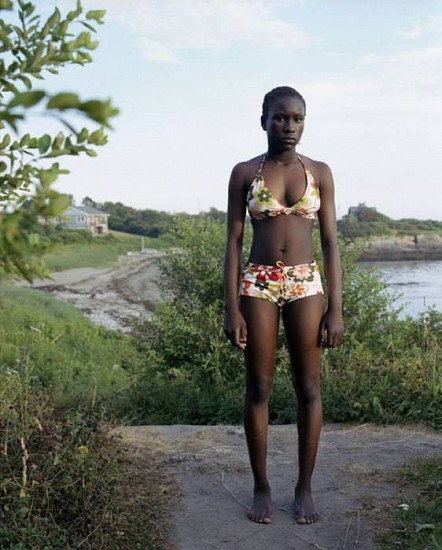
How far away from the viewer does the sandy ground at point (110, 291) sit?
26141 mm

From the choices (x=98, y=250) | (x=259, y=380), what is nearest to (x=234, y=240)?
(x=259, y=380)

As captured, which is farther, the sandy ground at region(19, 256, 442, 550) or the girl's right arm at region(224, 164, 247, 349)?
the girl's right arm at region(224, 164, 247, 349)

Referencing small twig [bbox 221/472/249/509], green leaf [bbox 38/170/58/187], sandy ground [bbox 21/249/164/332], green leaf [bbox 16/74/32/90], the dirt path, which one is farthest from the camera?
sandy ground [bbox 21/249/164/332]

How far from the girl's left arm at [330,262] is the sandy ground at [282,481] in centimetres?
92

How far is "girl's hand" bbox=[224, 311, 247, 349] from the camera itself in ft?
11.6

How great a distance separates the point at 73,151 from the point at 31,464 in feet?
8.13

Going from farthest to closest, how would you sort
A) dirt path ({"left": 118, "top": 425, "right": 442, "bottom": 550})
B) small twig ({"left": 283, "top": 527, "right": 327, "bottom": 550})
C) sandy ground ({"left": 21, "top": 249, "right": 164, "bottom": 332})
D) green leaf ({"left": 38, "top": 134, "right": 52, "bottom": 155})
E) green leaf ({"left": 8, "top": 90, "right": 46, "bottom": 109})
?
1. sandy ground ({"left": 21, "top": 249, "right": 164, "bottom": 332})
2. dirt path ({"left": 118, "top": 425, "right": 442, "bottom": 550})
3. small twig ({"left": 283, "top": 527, "right": 327, "bottom": 550})
4. green leaf ({"left": 38, "top": 134, "right": 52, "bottom": 155})
5. green leaf ({"left": 8, "top": 90, "right": 46, "bottom": 109})

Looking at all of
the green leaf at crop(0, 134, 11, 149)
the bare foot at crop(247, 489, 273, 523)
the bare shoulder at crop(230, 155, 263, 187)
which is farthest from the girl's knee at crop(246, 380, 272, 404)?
the green leaf at crop(0, 134, 11, 149)

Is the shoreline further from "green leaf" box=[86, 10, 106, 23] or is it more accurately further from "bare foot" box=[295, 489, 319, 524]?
"green leaf" box=[86, 10, 106, 23]

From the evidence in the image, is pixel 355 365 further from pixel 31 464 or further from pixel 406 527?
pixel 31 464

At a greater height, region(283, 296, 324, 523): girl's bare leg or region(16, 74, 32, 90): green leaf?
region(16, 74, 32, 90): green leaf

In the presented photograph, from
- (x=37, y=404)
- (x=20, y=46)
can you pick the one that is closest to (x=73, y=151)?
(x=20, y=46)

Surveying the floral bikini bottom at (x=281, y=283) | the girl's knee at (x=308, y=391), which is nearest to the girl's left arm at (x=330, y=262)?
the floral bikini bottom at (x=281, y=283)

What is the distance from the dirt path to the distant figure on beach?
15 cm
